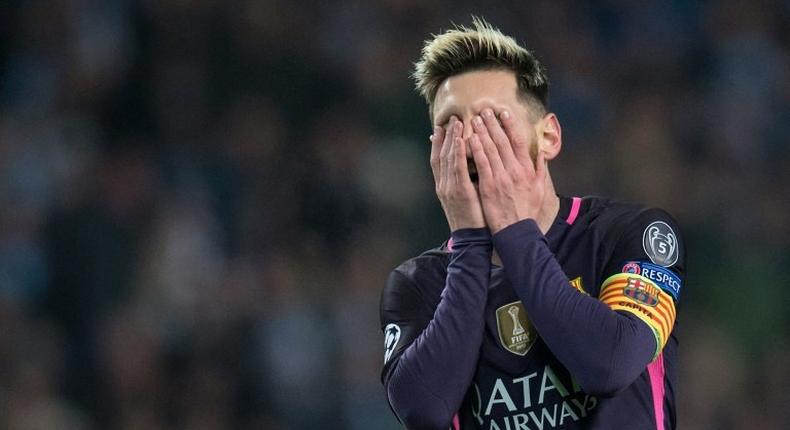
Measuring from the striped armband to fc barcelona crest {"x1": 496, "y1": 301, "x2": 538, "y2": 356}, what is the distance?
19cm

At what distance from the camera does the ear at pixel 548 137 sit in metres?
3.01

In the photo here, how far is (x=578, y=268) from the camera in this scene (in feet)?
9.31

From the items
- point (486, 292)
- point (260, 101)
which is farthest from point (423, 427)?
point (260, 101)

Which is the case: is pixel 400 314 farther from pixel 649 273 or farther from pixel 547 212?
pixel 649 273

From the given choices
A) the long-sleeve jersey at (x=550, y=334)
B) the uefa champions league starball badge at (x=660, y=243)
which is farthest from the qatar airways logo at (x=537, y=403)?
the uefa champions league starball badge at (x=660, y=243)

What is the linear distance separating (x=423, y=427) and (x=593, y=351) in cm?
43

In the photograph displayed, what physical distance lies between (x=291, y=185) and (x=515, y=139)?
15.9 feet

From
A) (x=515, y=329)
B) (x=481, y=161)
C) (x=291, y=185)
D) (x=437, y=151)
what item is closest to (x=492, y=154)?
(x=481, y=161)

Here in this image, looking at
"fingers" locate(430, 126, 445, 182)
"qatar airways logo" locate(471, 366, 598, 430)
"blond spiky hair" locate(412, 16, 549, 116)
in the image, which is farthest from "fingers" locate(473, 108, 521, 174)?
"qatar airways logo" locate(471, 366, 598, 430)

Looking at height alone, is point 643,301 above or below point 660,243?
below

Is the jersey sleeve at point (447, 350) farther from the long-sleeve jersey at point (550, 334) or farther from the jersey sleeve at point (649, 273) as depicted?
the jersey sleeve at point (649, 273)

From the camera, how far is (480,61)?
2.96 meters

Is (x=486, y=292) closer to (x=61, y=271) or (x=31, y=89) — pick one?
(x=61, y=271)

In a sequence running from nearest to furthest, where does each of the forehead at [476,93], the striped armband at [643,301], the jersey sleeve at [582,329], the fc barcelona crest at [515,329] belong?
the jersey sleeve at [582,329]
the striped armband at [643,301]
the fc barcelona crest at [515,329]
the forehead at [476,93]
